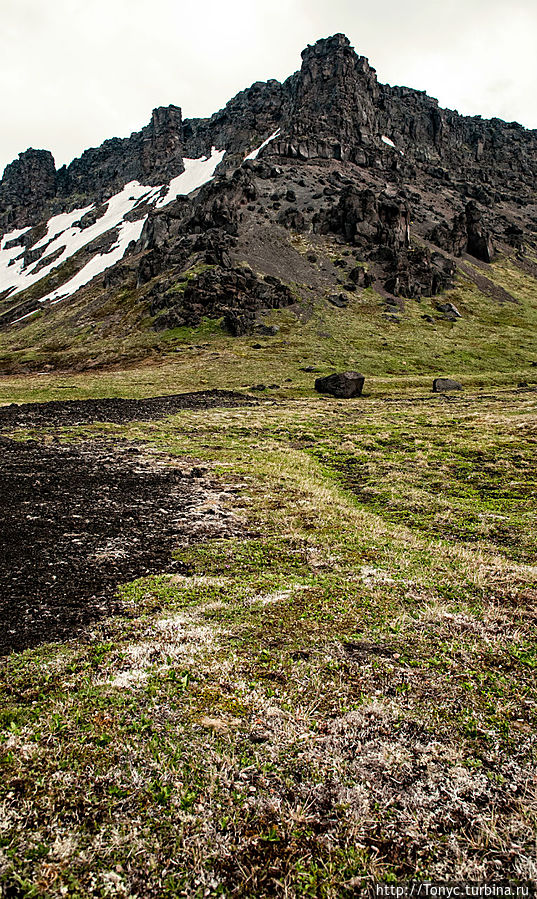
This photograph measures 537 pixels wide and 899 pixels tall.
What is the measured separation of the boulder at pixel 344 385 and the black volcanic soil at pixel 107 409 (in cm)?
1169

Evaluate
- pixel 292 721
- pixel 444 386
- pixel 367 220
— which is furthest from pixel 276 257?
pixel 292 721

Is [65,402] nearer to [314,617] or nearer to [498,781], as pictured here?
[314,617]

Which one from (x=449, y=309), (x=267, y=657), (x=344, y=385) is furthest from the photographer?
(x=449, y=309)

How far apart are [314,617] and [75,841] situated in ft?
21.0

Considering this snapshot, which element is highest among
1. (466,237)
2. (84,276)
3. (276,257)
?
(466,237)

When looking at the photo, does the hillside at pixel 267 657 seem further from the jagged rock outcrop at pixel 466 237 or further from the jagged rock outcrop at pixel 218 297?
the jagged rock outcrop at pixel 466 237

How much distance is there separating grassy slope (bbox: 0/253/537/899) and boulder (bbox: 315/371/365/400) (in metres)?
41.1

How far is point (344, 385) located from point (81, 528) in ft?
155

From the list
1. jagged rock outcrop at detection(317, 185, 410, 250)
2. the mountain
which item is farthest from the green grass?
jagged rock outcrop at detection(317, 185, 410, 250)

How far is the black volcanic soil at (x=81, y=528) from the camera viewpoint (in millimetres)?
11031

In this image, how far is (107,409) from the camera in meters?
46.6

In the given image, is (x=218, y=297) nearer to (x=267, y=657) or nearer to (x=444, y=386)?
(x=444, y=386)

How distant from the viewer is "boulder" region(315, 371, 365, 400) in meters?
58.6

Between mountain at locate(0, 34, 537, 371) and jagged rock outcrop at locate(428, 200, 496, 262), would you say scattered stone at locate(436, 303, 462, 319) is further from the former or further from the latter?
jagged rock outcrop at locate(428, 200, 496, 262)
